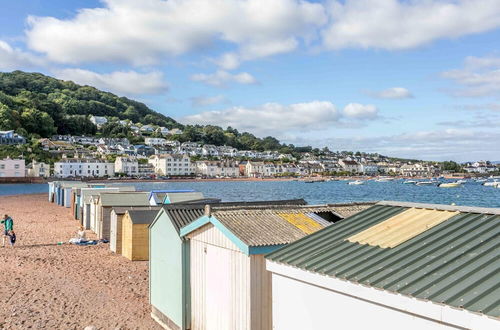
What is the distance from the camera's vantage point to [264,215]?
917 centimetres

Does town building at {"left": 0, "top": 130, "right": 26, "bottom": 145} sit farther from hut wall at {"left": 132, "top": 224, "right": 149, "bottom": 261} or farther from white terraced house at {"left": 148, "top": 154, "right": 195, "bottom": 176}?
hut wall at {"left": 132, "top": 224, "right": 149, "bottom": 261}

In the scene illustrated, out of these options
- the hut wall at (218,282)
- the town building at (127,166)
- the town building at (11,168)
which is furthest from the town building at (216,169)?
the hut wall at (218,282)

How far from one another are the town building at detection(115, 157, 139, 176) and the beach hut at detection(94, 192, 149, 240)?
12350 centimetres

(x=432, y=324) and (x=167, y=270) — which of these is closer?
(x=432, y=324)

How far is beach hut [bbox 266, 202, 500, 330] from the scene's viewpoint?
4.22m

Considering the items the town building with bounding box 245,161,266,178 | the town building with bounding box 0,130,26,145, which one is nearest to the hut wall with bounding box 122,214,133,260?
the town building with bounding box 0,130,26,145

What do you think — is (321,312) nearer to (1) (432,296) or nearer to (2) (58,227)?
(1) (432,296)

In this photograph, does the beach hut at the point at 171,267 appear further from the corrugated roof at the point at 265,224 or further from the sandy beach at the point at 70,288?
the corrugated roof at the point at 265,224

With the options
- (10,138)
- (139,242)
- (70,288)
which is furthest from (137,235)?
(10,138)

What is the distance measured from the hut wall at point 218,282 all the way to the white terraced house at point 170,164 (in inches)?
5750

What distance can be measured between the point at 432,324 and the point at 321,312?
1562 mm

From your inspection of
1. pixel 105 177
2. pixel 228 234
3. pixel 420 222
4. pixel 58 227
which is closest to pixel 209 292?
pixel 228 234

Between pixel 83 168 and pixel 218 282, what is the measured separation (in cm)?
13427

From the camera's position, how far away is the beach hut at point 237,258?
299 inches
